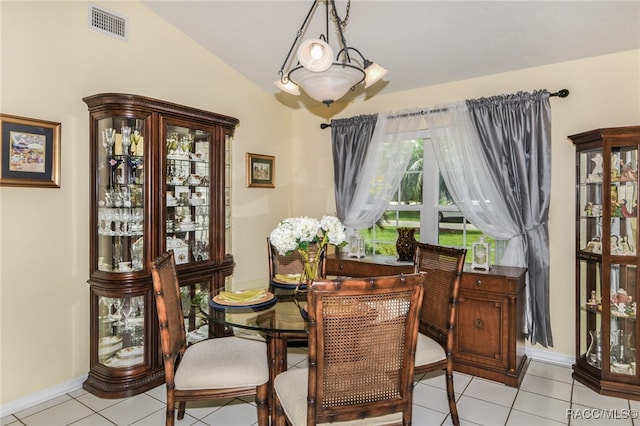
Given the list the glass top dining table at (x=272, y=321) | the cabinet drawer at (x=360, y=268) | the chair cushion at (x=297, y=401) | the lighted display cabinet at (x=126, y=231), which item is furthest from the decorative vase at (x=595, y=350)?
the lighted display cabinet at (x=126, y=231)

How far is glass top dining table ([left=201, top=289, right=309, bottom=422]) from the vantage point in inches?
75.6

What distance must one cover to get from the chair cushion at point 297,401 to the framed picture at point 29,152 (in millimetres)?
2100

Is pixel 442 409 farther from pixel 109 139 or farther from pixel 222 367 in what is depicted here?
pixel 109 139

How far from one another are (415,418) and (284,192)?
2.88 meters

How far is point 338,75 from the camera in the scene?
2062mm

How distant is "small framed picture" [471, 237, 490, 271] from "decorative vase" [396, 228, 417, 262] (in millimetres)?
586

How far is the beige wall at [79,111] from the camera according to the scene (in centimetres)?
250

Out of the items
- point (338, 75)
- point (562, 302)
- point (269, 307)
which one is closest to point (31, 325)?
point (269, 307)

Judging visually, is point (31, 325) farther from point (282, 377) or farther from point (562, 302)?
point (562, 302)

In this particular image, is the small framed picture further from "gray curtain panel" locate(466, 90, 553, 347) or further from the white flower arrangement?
the white flower arrangement

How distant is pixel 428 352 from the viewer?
7.59ft

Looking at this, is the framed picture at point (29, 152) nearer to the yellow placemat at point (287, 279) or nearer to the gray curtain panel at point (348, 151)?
the yellow placemat at point (287, 279)

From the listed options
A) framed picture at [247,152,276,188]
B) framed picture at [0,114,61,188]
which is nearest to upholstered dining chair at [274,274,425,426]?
framed picture at [0,114,61,188]

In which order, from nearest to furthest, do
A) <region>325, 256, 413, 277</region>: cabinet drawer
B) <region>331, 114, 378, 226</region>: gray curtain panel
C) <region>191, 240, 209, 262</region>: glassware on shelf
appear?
<region>191, 240, 209, 262</region>: glassware on shelf, <region>325, 256, 413, 277</region>: cabinet drawer, <region>331, 114, 378, 226</region>: gray curtain panel
